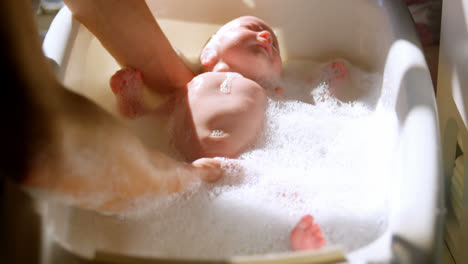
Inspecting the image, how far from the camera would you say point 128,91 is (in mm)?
1041

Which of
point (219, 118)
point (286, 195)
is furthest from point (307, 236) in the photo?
point (219, 118)

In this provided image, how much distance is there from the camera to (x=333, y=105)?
1149 mm

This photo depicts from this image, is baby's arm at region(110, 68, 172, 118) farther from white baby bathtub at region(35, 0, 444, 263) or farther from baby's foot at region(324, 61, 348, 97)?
baby's foot at region(324, 61, 348, 97)

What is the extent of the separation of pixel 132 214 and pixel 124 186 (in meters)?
0.12

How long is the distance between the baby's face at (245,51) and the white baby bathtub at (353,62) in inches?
5.8

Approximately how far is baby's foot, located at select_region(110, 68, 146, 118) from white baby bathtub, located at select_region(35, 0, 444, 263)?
0.03 meters

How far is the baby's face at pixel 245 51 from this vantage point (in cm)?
112

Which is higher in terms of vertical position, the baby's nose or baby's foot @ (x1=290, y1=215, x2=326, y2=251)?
the baby's nose

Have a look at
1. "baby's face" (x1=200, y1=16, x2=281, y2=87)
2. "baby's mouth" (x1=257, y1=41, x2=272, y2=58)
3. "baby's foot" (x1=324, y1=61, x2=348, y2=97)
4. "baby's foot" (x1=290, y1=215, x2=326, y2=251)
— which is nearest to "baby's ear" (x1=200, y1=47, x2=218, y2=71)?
"baby's face" (x1=200, y1=16, x2=281, y2=87)

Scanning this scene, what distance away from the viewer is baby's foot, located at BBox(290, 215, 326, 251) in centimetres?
71

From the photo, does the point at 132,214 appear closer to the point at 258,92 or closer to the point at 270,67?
the point at 258,92

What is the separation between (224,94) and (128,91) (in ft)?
0.73

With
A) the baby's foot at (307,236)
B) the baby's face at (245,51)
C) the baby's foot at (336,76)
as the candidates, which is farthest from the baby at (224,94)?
the baby's foot at (307,236)

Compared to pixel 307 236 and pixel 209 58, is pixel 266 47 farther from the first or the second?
pixel 307 236
